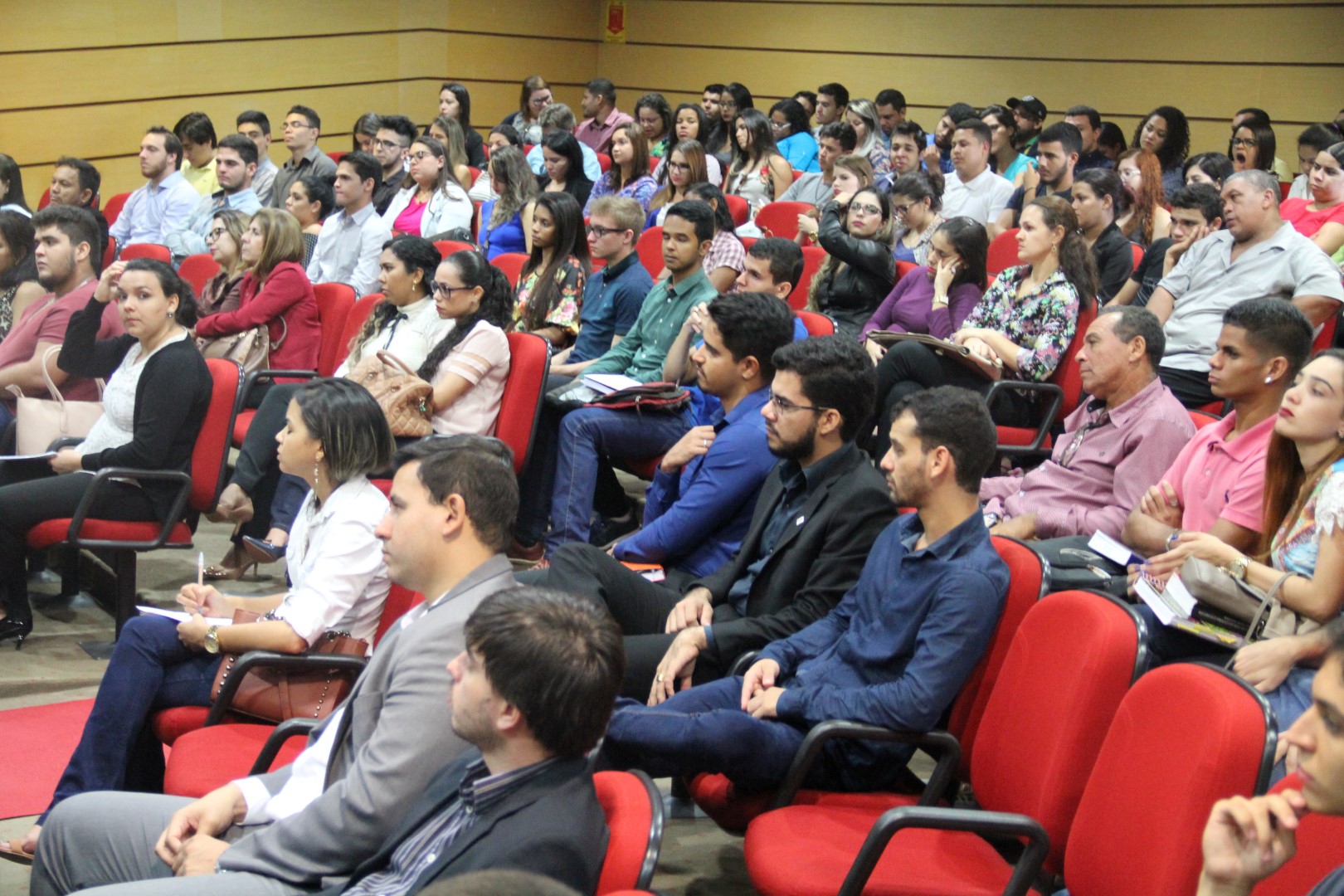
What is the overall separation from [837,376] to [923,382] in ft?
5.67

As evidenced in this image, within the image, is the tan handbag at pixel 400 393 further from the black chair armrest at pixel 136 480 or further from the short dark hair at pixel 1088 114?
the short dark hair at pixel 1088 114

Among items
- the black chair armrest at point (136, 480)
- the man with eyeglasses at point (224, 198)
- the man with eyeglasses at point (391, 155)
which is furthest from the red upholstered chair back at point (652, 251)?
the black chair armrest at point (136, 480)

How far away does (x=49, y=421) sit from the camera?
165 inches

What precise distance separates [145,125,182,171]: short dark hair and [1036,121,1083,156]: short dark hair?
459cm

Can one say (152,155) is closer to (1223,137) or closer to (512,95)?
(512,95)

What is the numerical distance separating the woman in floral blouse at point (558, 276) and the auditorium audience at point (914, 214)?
4.29 feet

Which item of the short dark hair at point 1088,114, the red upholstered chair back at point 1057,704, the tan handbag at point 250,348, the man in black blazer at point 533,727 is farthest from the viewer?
the short dark hair at point 1088,114

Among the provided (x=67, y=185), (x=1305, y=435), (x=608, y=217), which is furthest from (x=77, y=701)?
(x=67, y=185)

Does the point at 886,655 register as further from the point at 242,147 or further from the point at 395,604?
the point at 242,147

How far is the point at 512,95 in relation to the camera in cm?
1155

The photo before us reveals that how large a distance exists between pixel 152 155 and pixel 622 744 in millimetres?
6006

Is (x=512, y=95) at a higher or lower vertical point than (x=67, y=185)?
higher

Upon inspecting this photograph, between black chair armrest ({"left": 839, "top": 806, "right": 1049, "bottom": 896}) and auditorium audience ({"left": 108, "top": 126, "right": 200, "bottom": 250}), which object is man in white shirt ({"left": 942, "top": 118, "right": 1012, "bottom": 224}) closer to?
→ auditorium audience ({"left": 108, "top": 126, "right": 200, "bottom": 250})

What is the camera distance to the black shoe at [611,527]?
4.56 m
